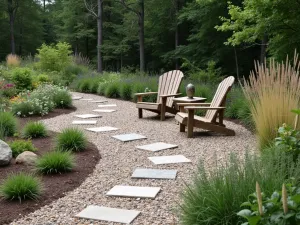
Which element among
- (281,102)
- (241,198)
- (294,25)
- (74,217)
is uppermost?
(294,25)

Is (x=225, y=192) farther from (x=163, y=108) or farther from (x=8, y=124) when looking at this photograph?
(x=163, y=108)

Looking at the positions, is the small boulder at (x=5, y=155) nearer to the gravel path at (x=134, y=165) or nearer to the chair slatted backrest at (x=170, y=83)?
the gravel path at (x=134, y=165)

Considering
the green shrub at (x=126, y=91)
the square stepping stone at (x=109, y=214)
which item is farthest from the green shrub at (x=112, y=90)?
the square stepping stone at (x=109, y=214)

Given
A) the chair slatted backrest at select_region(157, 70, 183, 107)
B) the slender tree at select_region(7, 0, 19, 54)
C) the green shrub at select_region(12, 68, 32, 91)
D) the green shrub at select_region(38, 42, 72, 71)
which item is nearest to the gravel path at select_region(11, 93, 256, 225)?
the chair slatted backrest at select_region(157, 70, 183, 107)

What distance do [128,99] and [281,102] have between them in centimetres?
634

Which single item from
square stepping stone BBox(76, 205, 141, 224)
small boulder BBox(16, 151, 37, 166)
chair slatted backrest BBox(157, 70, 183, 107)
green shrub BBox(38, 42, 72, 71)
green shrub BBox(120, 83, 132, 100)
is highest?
green shrub BBox(38, 42, 72, 71)

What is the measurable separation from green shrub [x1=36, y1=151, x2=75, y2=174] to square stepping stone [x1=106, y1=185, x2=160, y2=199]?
0.65 m

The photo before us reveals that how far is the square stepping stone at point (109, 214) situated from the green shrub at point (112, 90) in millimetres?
7248

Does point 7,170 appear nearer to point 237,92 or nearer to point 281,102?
point 281,102

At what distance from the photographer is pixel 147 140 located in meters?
5.00

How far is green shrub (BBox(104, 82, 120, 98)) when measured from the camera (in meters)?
9.75

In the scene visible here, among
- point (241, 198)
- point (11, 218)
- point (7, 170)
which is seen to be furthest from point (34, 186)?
point (241, 198)

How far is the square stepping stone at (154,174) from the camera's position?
10.9 feet

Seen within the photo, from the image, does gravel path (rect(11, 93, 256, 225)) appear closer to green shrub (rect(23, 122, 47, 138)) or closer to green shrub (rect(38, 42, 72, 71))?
green shrub (rect(23, 122, 47, 138))
